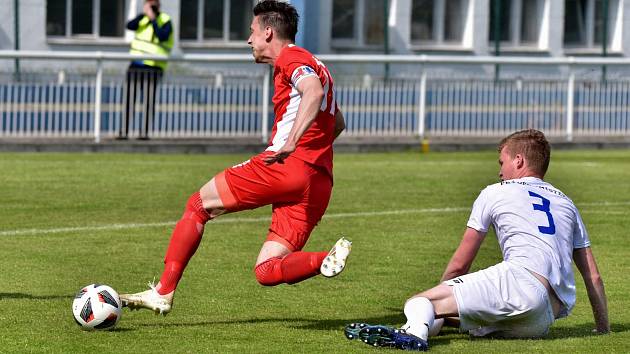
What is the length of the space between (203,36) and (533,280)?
3354 centimetres

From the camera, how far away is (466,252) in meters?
7.81

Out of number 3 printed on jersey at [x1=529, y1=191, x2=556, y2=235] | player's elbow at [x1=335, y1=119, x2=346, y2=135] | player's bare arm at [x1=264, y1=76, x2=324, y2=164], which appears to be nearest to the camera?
number 3 printed on jersey at [x1=529, y1=191, x2=556, y2=235]

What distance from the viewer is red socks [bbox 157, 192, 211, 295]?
324 inches

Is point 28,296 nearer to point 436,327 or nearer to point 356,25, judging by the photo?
point 436,327

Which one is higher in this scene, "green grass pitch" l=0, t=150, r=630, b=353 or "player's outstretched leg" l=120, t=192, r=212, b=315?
"player's outstretched leg" l=120, t=192, r=212, b=315

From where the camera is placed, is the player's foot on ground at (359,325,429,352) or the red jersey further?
the red jersey

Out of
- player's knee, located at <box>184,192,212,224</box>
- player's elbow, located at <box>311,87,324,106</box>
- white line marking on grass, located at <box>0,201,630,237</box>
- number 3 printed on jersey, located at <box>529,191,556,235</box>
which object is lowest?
white line marking on grass, located at <box>0,201,630,237</box>

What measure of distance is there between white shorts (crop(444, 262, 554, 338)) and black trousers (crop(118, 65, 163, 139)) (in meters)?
15.7

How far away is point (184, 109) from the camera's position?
77.7 ft

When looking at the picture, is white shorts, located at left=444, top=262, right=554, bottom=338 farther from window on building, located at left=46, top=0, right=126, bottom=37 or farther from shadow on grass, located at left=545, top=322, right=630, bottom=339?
window on building, located at left=46, top=0, right=126, bottom=37

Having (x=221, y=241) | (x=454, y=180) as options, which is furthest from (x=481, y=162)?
(x=221, y=241)

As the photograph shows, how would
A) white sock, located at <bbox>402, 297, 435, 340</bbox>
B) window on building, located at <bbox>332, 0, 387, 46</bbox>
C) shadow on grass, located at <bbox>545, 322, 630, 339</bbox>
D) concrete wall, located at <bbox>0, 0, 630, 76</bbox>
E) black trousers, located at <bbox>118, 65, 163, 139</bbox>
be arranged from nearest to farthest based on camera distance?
white sock, located at <bbox>402, 297, 435, 340</bbox>, shadow on grass, located at <bbox>545, 322, 630, 339</bbox>, black trousers, located at <bbox>118, 65, 163, 139</bbox>, concrete wall, located at <bbox>0, 0, 630, 76</bbox>, window on building, located at <bbox>332, 0, 387, 46</bbox>

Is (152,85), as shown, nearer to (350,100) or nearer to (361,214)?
(350,100)

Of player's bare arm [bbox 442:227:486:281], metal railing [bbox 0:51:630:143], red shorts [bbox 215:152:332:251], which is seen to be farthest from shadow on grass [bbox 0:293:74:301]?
metal railing [bbox 0:51:630:143]
